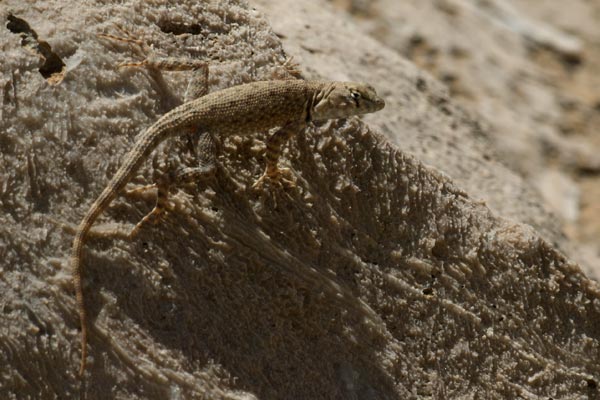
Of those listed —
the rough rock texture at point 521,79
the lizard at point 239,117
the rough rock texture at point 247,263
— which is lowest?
the rough rock texture at point 521,79

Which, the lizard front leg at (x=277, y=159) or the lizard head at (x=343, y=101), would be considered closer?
the lizard front leg at (x=277, y=159)

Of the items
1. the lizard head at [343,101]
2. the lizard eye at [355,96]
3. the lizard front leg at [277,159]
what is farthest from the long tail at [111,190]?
the lizard eye at [355,96]

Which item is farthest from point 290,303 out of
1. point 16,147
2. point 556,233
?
point 556,233

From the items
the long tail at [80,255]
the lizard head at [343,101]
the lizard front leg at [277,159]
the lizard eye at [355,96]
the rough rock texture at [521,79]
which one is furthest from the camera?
the rough rock texture at [521,79]

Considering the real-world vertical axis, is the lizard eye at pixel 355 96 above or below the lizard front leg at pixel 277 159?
above

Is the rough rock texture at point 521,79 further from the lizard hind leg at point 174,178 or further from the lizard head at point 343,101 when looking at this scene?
the lizard hind leg at point 174,178

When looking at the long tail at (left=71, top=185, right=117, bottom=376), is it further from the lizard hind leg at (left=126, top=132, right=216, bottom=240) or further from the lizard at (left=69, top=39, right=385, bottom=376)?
the lizard hind leg at (left=126, top=132, right=216, bottom=240)

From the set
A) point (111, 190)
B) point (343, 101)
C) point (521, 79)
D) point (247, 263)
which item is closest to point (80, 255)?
point (111, 190)

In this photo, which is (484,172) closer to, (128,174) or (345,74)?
(345,74)

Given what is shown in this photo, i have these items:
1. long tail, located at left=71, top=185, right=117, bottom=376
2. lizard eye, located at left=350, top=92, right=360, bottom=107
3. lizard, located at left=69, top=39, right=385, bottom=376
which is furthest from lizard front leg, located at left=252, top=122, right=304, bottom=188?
long tail, located at left=71, top=185, right=117, bottom=376

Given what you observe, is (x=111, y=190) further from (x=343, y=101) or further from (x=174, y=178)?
(x=343, y=101)
